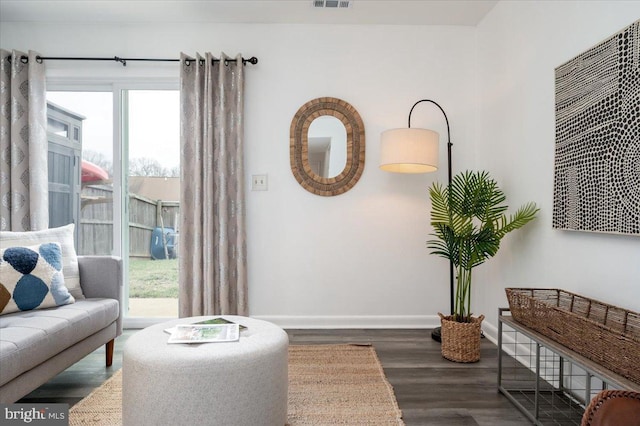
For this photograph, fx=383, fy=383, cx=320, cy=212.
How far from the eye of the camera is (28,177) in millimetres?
3053

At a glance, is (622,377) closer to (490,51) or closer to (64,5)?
(490,51)

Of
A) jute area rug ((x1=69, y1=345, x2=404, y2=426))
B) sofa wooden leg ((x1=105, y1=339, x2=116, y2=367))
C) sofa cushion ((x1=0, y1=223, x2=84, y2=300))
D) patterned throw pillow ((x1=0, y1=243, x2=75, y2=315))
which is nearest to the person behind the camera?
jute area rug ((x1=69, y1=345, x2=404, y2=426))

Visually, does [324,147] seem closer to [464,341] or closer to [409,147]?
[409,147]

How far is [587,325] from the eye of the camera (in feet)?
4.75

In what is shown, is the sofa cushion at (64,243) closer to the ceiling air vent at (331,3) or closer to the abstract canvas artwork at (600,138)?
the ceiling air vent at (331,3)

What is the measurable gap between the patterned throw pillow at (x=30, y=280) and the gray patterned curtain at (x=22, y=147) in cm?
111

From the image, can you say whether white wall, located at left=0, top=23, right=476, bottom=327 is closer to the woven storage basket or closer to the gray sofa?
the gray sofa

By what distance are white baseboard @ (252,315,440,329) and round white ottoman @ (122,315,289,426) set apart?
67.2 inches

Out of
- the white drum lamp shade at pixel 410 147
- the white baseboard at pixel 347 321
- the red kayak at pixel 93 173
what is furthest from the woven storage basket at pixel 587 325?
the red kayak at pixel 93 173

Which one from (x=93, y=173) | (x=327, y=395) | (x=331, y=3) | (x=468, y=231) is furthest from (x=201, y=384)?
(x=331, y=3)

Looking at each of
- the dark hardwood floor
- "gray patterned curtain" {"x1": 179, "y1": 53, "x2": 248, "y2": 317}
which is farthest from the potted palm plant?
"gray patterned curtain" {"x1": 179, "y1": 53, "x2": 248, "y2": 317}

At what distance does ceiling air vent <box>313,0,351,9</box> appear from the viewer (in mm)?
2898

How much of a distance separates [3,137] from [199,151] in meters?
1.53

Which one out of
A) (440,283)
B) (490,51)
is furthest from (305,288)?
(490,51)
